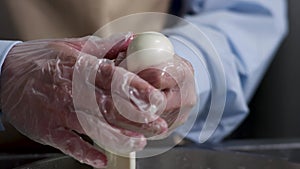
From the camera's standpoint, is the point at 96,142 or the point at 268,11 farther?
the point at 268,11

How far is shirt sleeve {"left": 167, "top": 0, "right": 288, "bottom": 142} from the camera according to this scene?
691 millimetres

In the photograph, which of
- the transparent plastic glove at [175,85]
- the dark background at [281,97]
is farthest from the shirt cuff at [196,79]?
the dark background at [281,97]

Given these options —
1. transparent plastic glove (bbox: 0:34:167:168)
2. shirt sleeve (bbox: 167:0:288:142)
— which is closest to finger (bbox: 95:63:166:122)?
transparent plastic glove (bbox: 0:34:167:168)

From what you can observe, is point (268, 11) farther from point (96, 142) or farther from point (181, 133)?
point (96, 142)

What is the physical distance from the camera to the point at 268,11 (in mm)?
794

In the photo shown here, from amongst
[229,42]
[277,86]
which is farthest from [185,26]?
[277,86]

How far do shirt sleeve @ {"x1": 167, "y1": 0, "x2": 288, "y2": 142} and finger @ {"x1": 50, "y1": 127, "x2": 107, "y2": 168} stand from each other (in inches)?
9.2

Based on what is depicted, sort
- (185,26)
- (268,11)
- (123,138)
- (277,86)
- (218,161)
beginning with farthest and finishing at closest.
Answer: (277,86) → (268,11) → (185,26) → (218,161) → (123,138)

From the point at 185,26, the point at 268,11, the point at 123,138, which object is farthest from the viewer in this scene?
the point at 268,11

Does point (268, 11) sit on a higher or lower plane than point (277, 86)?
higher

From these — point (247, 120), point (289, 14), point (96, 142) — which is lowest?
point (247, 120)

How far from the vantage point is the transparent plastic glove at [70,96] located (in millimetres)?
380

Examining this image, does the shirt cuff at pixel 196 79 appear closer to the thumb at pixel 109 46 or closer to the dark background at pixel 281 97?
the thumb at pixel 109 46

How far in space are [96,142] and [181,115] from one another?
0.20 feet
